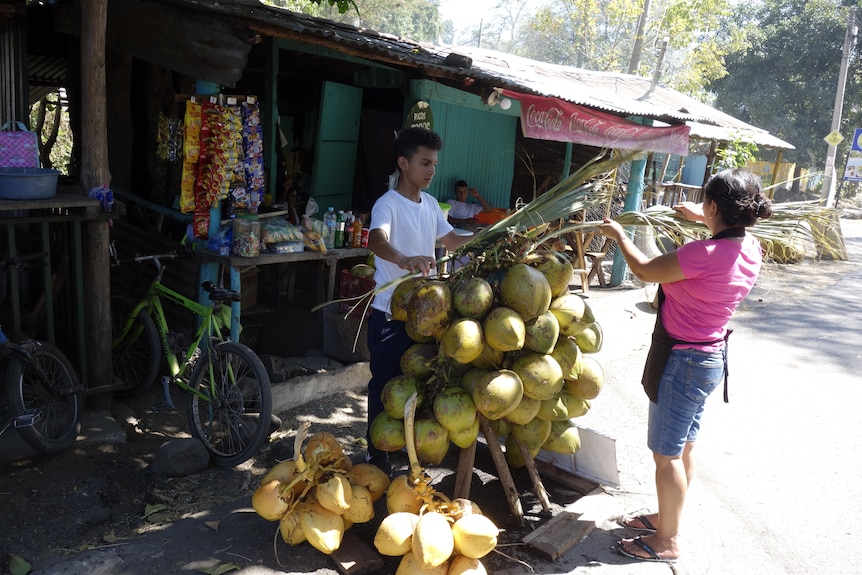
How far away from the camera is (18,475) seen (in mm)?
3879

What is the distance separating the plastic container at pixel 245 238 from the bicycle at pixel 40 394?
4.10ft

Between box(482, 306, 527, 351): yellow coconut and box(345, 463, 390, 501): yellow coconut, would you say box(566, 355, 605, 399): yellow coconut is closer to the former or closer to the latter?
box(482, 306, 527, 351): yellow coconut

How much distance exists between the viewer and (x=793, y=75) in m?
30.0

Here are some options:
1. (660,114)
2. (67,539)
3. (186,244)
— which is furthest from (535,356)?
(660,114)

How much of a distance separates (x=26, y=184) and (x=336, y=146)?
3364 millimetres

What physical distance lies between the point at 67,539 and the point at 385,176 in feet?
15.5

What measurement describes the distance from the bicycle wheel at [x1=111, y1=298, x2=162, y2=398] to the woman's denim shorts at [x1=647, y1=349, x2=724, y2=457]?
353 centimetres

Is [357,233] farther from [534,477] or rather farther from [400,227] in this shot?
[534,477]

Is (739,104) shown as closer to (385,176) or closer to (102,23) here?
(385,176)

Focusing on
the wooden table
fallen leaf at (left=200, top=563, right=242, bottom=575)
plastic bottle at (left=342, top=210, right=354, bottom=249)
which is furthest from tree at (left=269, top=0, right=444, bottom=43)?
fallen leaf at (left=200, top=563, right=242, bottom=575)

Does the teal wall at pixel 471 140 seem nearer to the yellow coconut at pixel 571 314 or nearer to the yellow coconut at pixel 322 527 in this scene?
the yellow coconut at pixel 571 314

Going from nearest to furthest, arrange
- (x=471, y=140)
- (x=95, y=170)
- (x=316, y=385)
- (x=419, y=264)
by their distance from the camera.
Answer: (x=419, y=264), (x=95, y=170), (x=316, y=385), (x=471, y=140)

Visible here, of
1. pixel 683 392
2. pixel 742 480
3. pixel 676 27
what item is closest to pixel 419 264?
pixel 683 392

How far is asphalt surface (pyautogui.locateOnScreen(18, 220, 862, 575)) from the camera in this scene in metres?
3.12
